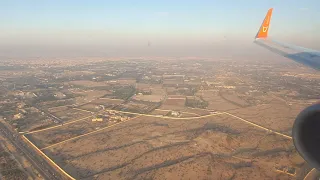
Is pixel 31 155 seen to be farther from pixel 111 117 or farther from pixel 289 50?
pixel 289 50

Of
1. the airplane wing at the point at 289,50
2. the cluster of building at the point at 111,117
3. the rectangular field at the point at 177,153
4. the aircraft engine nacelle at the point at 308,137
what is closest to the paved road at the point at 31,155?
the rectangular field at the point at 177,153

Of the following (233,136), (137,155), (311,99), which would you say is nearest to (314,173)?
(233,136)

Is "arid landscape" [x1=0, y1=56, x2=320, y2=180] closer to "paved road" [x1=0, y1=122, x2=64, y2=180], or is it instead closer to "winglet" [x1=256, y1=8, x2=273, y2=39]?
"paved road" [x1=0, y1=122, x2=64, y2=180]

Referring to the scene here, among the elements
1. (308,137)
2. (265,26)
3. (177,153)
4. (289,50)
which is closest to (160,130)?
(177,153)

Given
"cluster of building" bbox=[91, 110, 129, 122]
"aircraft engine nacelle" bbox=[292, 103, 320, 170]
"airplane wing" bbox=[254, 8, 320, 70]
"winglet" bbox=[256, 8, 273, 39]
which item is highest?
"winglet" bbox=[256, 8, 273, 39]

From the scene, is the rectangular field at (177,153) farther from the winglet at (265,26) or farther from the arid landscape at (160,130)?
the winglet at (265,26)

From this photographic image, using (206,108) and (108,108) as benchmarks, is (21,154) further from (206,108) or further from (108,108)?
(206,108)

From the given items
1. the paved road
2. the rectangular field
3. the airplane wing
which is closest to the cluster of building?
the rectangular field

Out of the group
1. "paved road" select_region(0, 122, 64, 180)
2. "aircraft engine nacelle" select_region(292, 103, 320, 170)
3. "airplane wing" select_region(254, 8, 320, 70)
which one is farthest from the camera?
"paved road" select_region(0, 122, 64, 180)
